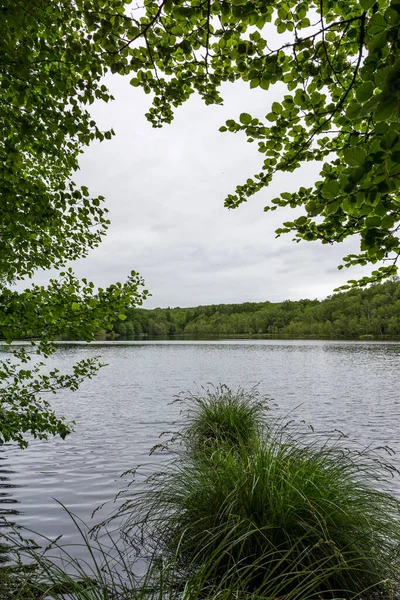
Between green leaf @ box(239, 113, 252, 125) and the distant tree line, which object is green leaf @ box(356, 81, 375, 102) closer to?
green leaf @ box(239, 113, 252, 125)

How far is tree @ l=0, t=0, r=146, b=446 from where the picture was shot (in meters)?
3.03

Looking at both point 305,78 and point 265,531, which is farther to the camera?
point 265,531

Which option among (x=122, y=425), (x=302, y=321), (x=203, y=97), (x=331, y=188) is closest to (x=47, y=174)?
(x=203, y=97)

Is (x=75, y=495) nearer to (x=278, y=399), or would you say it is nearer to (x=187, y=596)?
(x=187, y=596)

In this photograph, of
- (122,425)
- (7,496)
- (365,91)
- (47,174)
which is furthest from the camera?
(122,425)

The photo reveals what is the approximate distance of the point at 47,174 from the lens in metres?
6.00

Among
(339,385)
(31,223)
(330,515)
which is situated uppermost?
(31,223)

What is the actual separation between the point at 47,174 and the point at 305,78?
174 inches

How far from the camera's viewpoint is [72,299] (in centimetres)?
498

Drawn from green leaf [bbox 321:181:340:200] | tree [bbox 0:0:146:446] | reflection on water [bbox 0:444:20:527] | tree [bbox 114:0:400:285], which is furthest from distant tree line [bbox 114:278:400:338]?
green leaf [bbox 321:181:340:200]

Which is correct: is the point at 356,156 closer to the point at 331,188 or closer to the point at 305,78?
the point at 331,188

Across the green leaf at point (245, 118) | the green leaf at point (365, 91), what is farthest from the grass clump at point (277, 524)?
the green leaf at point (245, 118)

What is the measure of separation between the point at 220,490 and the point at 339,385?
23.3 m

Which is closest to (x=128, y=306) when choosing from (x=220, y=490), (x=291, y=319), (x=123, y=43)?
(x=220, y=490)
